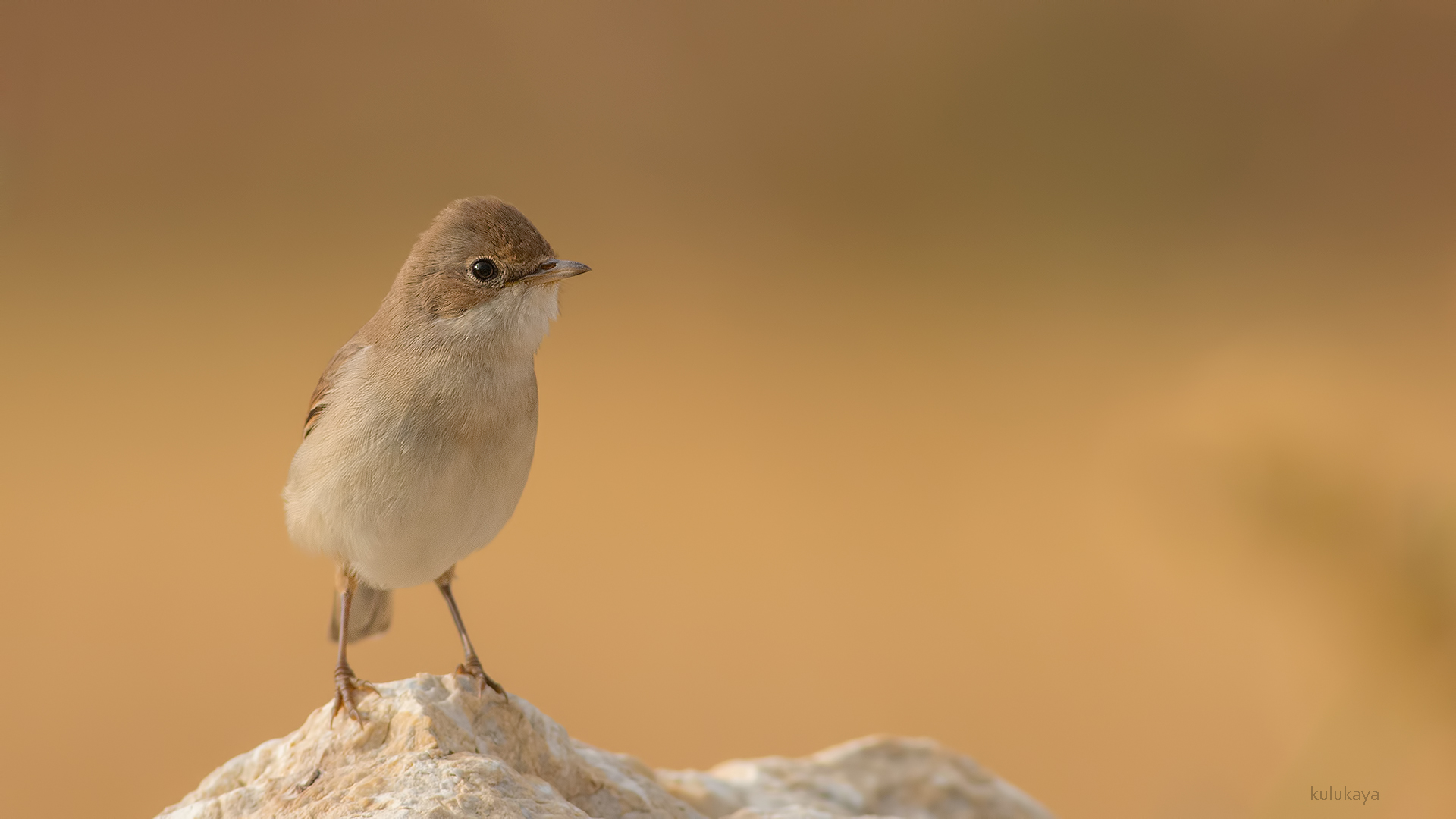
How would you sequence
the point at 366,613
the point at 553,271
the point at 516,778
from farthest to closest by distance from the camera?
the point at 366,613, the point at 553,271, the point at 516,778

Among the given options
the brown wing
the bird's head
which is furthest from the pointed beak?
the brown wing

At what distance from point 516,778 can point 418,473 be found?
2.50ft

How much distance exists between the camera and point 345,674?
284cm

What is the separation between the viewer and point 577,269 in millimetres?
2963

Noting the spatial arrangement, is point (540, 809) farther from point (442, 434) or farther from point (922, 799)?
point (922, 799)

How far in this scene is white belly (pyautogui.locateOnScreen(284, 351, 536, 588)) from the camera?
2.83 m

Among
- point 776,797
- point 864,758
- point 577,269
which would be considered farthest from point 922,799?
point 577,269

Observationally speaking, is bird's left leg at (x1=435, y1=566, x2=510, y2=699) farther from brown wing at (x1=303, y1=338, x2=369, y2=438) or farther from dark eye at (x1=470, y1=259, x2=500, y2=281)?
dark eye at (x1=470, y1=259, x2=500, y2=281)

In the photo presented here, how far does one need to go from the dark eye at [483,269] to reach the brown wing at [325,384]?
0.38 meters

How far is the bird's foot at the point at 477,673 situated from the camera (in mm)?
2980

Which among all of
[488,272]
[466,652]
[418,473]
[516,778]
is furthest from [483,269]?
[516,778]

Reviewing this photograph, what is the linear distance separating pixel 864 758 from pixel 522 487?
4.73 ft

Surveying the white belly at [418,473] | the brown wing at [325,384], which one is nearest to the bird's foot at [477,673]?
the white belly at [418,473]

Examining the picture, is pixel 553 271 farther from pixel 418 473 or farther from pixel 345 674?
pixel 345 674
